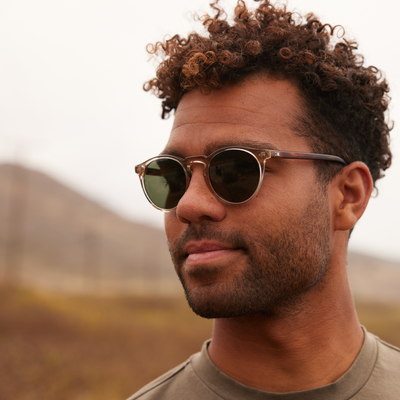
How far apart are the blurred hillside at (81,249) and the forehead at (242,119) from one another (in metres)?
42.5

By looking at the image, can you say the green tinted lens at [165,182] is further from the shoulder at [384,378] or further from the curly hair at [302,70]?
the shoulder at [384,378]

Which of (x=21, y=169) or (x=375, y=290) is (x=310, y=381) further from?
(x=21, y=169)

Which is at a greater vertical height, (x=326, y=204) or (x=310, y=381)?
(x=326, y=204)

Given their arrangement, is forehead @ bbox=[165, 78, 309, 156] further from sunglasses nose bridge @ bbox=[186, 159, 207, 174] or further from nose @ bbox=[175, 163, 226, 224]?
nose @ bbox=[175, 163, 226, 224]

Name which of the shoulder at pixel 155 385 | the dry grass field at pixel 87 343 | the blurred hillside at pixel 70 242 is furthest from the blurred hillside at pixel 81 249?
the shoulder at pixel 155 385

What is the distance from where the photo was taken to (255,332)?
2262 mm

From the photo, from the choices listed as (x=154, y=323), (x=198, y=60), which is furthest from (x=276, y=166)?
(x=154, y=323)

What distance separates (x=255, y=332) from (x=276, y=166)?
86 cm

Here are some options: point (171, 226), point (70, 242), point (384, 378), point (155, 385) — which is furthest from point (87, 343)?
point (70, 242)

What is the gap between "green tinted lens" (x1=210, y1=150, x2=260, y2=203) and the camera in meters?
2.15

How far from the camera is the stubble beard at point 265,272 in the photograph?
2.05m

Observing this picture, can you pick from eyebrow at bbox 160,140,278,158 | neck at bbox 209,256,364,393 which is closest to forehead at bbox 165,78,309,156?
eyebrow at bbox 160,140,278,158

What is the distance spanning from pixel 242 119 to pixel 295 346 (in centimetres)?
119

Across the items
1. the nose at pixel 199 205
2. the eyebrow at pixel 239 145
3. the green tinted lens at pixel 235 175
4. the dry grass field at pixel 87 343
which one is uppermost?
the eyebrow at pixel 239 145
